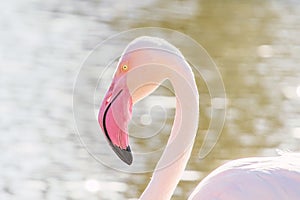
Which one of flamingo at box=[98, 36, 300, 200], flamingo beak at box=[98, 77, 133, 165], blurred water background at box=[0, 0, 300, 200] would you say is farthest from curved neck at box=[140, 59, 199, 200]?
blurred water background at box=[0, 0, 300, 200]

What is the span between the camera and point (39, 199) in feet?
13.5

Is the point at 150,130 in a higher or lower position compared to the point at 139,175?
higher

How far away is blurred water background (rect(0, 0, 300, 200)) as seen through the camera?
14.2 feet

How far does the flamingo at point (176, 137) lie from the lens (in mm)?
2527

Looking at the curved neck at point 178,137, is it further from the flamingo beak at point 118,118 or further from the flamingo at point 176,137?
the flamingo beak at point 118,118

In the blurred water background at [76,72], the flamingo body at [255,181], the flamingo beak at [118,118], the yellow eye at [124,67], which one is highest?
the yellow eye at [124,67]

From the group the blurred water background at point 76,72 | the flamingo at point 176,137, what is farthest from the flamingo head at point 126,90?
the blurred water background at point 76,72

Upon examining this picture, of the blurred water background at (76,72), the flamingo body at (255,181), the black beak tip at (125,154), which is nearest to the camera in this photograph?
the flamingo body at (255,181)

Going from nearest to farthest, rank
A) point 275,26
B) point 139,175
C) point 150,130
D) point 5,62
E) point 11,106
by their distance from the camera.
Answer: point 150,130 < point 139,175 < point 11,106 < point 5,62 < point 275,26

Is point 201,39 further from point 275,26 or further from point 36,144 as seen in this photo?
point 36,144

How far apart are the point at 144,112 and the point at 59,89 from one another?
866 mm

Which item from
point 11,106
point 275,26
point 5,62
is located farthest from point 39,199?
point 275,26

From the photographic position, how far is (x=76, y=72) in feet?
17.2

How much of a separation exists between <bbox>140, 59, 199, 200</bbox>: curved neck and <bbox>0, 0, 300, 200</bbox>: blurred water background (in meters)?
1.09
